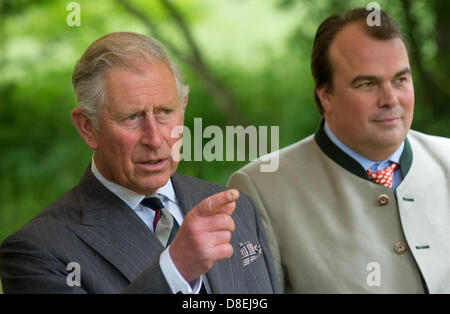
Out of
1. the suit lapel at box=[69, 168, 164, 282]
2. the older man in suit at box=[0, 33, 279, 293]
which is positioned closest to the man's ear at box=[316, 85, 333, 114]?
the older man in suit at box=[0, 33, 279, 293]

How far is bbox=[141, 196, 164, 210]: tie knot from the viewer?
1.88 m

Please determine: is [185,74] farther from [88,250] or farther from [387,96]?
[88,250]

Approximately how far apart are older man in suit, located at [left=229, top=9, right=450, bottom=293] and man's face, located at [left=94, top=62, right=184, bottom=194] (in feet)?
2.03

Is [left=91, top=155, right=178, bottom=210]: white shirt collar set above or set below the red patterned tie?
below

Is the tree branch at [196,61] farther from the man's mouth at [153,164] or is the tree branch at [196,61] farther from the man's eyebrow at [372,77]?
the man's mouth at [153,164]

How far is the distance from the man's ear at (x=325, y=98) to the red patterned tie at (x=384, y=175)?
0.28 metres

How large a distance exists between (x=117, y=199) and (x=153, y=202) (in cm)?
10

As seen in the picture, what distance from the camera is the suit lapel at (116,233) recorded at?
175 centimetres

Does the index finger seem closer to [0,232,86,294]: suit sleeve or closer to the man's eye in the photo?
[0,232,86,294]: suit sleeve

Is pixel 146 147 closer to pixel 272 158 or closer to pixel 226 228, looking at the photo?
pixel 226 228

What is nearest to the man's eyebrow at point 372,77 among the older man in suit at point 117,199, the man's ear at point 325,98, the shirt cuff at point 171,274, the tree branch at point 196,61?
the man's ear at point 325,98

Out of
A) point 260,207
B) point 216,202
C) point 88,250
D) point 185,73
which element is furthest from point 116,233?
point 185,73

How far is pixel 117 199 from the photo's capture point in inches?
73.1
